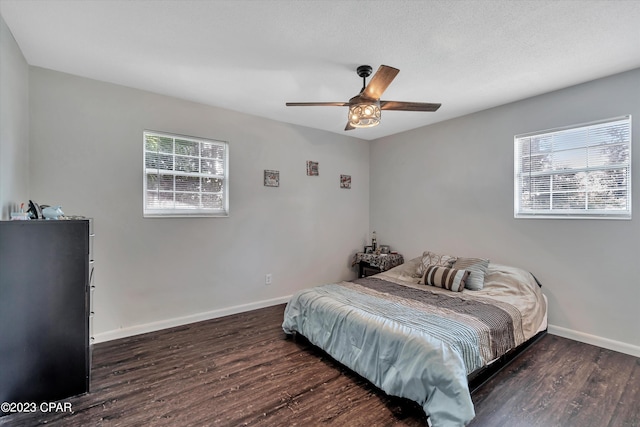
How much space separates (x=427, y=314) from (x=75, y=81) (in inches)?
153

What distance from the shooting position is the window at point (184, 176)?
10.5ft

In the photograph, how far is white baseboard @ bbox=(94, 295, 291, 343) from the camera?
9.55 feet

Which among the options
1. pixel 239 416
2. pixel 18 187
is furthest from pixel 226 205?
pixel 239 416

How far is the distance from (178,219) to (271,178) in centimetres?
132

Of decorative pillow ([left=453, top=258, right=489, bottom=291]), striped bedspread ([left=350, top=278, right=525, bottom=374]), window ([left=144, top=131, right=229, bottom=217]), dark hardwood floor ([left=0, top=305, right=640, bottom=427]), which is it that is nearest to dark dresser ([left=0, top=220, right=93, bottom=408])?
dark hardwood floor ([left=0, top=305, right=640, bottom=427])

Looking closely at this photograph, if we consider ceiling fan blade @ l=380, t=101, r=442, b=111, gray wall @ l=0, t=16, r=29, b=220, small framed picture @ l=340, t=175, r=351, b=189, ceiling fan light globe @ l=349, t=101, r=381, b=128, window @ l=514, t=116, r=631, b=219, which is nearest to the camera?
gray wall @ l=0, t=16, r=29, b=220

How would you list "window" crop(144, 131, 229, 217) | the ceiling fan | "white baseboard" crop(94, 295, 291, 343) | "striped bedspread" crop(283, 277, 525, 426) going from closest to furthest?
"striped bedspread" crop(283, 277, 525, 426), the ceiling fan, "white baseboard" crop(94, 295, 291, 343), "window" crop(144, 131, 229, 217)

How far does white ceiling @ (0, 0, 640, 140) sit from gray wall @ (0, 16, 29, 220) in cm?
14

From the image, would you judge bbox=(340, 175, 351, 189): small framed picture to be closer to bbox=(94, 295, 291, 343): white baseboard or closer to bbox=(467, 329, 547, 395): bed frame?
bbox=(94, 295, 291, 343): white baseboard

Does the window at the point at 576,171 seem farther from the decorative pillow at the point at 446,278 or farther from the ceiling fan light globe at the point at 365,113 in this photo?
A: the ceiling fan light globe at the point at 365,113

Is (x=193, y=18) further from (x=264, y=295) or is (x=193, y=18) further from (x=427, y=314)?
(x=264, y=295)

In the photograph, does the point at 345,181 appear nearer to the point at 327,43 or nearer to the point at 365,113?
the point at 365,113

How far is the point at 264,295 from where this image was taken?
3996 millimetres

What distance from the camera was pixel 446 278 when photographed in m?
3.17
